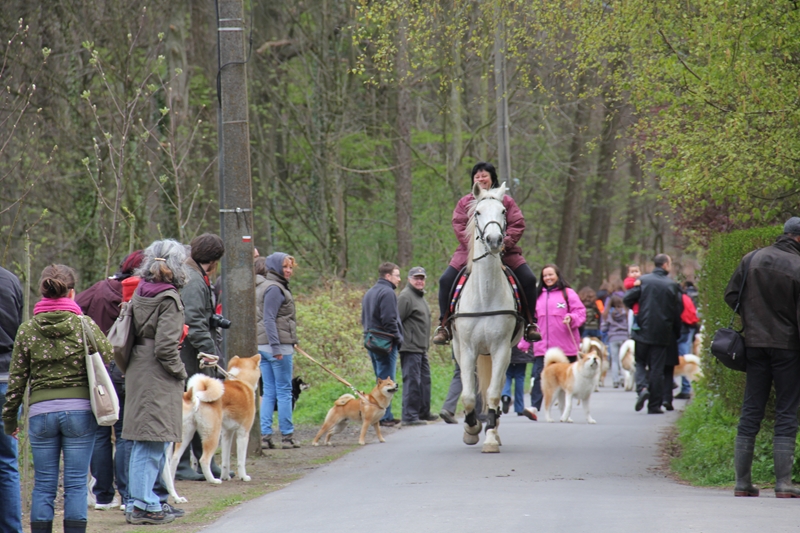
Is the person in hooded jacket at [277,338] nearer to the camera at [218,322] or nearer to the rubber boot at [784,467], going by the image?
the camera at [218,322]

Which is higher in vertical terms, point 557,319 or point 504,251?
point 504,251

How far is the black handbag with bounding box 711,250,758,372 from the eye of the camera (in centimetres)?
883

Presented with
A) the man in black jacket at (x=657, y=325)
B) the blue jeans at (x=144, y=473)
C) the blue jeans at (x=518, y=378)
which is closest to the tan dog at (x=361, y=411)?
the blue jeans at (x=518, y=378)

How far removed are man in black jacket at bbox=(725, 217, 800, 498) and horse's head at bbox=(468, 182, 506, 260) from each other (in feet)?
8.22

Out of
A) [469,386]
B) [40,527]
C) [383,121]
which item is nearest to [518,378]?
[469,386]

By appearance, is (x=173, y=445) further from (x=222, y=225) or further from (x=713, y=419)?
(x=713, y=419)

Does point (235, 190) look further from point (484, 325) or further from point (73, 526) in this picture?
point (73, 526)

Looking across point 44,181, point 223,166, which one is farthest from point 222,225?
point 44,181

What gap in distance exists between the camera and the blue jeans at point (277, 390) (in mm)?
12680

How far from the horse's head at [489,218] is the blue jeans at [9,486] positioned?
5070 millimetres

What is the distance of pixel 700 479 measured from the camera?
1002 centimetres

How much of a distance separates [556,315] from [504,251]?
416 centimetres

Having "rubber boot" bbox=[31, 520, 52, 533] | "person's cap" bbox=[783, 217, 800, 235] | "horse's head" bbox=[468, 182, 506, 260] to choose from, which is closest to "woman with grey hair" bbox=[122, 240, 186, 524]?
"rubber boot" bbox=[31, 520, 52, 533]

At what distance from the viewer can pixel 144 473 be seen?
7.84 metres
